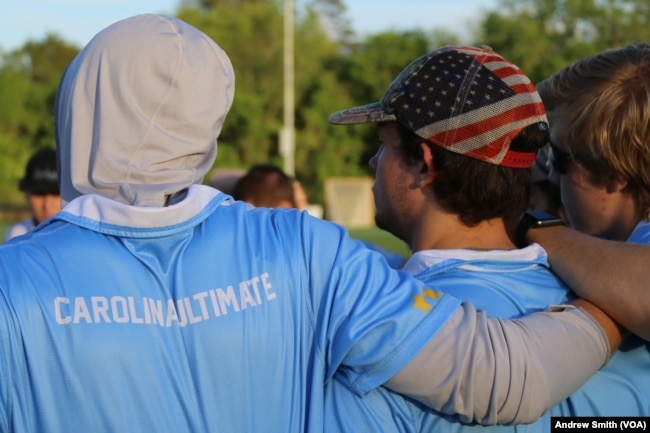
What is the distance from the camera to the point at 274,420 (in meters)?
1.95

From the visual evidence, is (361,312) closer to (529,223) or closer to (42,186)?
(529,223)

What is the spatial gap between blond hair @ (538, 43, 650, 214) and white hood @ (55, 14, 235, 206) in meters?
1.24

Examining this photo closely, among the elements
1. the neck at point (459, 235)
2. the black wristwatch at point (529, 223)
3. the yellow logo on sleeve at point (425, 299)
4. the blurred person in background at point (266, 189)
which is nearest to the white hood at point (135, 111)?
the yellow logo on sleeve at point (425, 299)

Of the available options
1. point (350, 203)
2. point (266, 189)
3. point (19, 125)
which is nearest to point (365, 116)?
point (266, 189)

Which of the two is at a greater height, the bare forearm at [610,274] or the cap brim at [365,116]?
A: the cap brim at [365,116]

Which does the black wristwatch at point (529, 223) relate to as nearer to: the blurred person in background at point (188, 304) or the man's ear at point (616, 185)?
the man's ear at point (616, 185)

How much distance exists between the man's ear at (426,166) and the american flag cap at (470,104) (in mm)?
34

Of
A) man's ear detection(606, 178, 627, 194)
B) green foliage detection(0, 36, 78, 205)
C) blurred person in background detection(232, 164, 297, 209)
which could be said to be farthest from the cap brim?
green foliage detection(0, 36, 78, 205)

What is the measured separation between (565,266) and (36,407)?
136 centimetres

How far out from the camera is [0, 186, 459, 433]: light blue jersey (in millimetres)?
1805

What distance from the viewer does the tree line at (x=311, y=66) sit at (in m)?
37.9

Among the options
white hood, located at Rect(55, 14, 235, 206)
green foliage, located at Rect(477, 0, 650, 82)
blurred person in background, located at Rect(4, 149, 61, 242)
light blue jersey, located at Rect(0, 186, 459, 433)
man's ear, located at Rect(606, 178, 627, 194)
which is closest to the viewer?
light blue jersey, located at Rect(0, 186, 459, 433)

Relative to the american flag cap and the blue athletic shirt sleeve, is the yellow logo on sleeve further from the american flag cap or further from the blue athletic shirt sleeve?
the american flag cap

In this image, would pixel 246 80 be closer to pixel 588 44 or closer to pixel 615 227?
pixel 588 44
